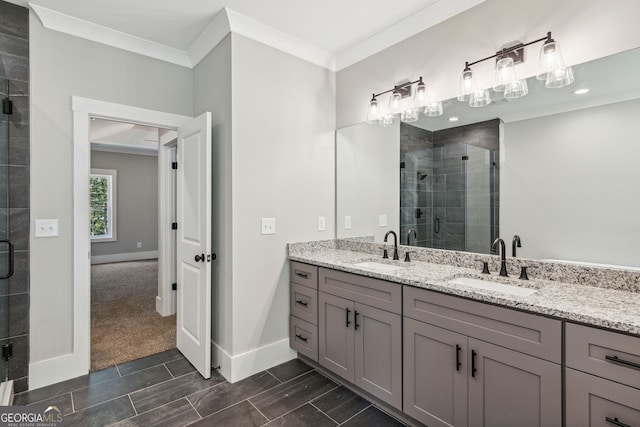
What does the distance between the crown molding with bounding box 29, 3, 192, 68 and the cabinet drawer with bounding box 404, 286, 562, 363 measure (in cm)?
269

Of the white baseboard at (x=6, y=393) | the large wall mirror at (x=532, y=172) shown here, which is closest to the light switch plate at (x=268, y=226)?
the large wall mirror at (x=532, y=172)

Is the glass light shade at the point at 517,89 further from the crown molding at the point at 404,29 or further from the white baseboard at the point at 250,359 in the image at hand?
the white baseboard at the point at 250,359

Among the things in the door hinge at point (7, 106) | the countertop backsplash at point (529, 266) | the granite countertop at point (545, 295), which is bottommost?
the granite countertop at point (545, 295)

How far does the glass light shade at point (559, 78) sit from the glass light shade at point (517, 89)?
0.36ft

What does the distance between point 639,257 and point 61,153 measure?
355cm

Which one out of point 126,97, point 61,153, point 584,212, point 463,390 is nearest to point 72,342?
point 61,153

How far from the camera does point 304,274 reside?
2.60m

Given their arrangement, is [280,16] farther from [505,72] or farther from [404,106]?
[505,72]

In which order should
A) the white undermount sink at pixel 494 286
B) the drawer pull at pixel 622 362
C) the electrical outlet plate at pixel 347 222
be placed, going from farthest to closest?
the electrical outlet plate at pixel 347 222 < the white undermount sink at pixel 494 286 < the drawer pull at pixel 622 362

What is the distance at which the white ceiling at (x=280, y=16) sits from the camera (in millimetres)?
2223

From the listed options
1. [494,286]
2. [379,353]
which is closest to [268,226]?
[379,353]

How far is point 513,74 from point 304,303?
82.6 inches

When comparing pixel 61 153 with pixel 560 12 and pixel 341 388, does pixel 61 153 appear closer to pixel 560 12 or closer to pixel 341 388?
pixel 341 388

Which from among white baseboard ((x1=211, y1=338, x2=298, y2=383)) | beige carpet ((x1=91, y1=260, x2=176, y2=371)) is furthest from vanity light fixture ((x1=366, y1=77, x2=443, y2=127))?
beige carpet ((x1=91, y1=260, x2=176, y2=371))
